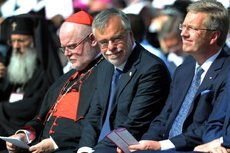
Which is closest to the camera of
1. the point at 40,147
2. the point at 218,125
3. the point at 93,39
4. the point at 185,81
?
the point at 218,125

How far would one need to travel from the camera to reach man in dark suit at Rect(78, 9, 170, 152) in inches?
310

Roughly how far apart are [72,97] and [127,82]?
1248 mm

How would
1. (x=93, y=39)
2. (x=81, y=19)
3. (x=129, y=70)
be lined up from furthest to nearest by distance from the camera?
(x=81, y=19) < (x=93, y=39) < (x=129, y=70)

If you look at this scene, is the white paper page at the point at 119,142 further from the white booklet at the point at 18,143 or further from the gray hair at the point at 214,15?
the white booklet at the point at 18,143

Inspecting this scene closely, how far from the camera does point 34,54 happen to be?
10914mm

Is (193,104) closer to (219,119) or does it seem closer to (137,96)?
(219,119)

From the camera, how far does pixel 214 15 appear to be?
24.2ft

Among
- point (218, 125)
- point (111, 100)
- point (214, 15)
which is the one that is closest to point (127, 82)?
point (111, 100)

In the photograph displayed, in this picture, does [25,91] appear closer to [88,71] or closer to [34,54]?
[34,54]

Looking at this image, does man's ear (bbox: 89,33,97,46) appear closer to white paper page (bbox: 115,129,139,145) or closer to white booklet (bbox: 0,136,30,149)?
white booklet (bbox: 0,136,30,149)

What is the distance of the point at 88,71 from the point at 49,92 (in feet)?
2.51

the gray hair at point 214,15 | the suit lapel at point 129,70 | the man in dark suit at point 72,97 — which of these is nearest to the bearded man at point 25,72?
the man in dark suit at point 72,97

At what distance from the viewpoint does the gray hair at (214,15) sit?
24.2 ft

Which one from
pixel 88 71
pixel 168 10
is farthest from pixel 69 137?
pixel 168 10
